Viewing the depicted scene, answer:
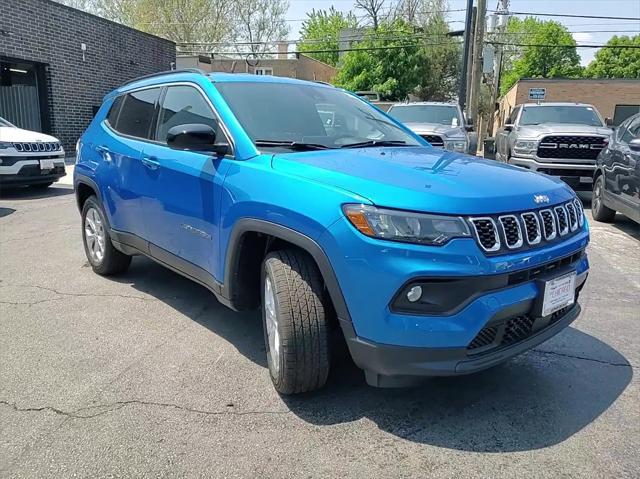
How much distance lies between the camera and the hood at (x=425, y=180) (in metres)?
2.52

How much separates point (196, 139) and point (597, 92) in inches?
1220

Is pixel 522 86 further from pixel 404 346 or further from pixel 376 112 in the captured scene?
pixel 404 346

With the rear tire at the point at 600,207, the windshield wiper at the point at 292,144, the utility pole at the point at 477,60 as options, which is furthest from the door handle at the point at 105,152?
the utility pole at the point at 477,60

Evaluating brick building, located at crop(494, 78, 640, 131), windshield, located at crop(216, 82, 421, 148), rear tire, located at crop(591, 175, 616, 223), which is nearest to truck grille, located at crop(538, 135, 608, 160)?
rear tire, located at crop(591, 175, 616, 223)

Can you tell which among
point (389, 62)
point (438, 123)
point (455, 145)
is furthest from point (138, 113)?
point (389, 62)

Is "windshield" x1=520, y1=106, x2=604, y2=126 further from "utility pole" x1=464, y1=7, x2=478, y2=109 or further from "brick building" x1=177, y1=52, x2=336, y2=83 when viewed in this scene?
"brick building" x1=177, y1=52, x2=336, y2=83

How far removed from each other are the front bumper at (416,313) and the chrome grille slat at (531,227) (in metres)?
0.11

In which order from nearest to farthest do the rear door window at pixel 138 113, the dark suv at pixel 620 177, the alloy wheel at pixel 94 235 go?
the rear door window at pixel 138 113
the alloy wheel at pixel 94 235
the dark suv at pixel 620 177

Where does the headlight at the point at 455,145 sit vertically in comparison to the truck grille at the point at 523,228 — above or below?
below

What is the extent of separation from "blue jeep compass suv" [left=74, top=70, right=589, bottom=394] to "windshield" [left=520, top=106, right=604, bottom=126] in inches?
342

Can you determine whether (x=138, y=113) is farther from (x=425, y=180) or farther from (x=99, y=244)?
(x=425, y=180)

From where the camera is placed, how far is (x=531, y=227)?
8.93 ft

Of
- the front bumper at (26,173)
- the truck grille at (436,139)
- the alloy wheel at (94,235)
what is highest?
the truck grille at (436,139)

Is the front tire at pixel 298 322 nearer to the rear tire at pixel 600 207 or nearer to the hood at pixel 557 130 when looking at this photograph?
the rear tire at pixel 600 207
